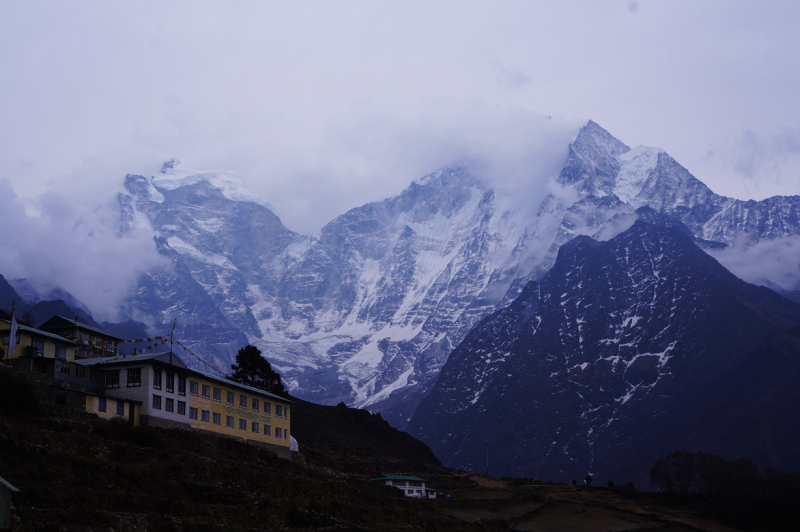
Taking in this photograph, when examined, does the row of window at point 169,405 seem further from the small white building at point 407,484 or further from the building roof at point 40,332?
the small white building at point 407,484

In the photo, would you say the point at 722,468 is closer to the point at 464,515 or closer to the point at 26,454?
the point at 464,515

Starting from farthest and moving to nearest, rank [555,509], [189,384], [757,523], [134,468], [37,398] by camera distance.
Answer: [757,523], [555,509], [189,384], [37,398], [134,468]

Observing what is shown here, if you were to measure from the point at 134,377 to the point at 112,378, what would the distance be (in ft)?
6.71

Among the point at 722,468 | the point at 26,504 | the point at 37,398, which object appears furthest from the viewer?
the point at 722,468

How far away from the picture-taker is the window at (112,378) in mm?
57094

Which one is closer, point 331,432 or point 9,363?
point 9,363

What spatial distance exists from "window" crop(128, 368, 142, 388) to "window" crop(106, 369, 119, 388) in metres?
1.16

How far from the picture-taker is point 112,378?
57469 millimetres

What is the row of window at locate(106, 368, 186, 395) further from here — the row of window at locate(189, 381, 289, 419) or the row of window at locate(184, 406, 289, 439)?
the row of window at locate(184, 406, 289, 439)

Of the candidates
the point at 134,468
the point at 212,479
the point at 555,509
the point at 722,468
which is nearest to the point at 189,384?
the point at 212,479

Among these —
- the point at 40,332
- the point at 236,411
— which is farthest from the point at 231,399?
the point at 40,332

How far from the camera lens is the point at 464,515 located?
83.9m

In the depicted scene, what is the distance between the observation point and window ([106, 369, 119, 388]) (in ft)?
187

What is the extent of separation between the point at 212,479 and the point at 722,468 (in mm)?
102604
